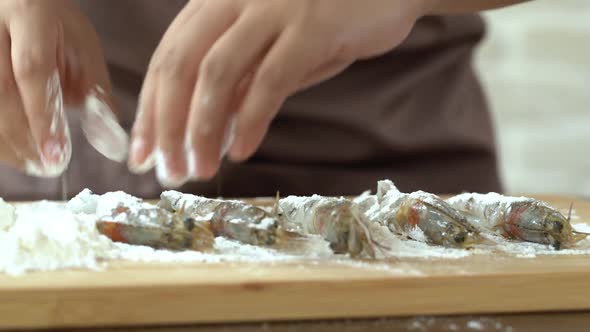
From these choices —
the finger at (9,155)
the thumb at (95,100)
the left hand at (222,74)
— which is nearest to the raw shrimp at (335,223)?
the left hand at (222,74)

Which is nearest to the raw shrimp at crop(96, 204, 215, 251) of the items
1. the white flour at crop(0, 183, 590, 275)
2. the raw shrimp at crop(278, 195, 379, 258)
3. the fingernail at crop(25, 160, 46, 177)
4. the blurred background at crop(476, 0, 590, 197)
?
the white flour at crop(0, 183, 590, 275)

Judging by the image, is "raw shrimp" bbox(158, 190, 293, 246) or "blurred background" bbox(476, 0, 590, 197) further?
"blurred background" bbox(476, 0, 590, 197)

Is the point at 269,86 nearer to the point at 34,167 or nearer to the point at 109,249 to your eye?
the point at 109,249

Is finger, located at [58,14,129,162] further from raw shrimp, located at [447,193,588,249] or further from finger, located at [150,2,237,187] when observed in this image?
raw shrimp, located at [447,193,588,249]

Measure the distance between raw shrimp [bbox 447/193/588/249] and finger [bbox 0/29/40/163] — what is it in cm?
55

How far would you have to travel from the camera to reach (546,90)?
109 inches

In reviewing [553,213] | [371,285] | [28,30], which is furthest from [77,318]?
[553,213]

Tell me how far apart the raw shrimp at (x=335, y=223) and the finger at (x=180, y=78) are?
16 centimetres

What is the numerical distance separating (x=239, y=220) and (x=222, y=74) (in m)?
0.17

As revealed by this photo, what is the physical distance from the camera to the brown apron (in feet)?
4.99

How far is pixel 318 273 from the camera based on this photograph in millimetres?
886

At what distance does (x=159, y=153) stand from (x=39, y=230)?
15 centimetres

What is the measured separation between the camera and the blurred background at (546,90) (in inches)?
110

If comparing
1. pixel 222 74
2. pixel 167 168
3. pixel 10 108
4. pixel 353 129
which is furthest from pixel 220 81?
pixel 353 129
